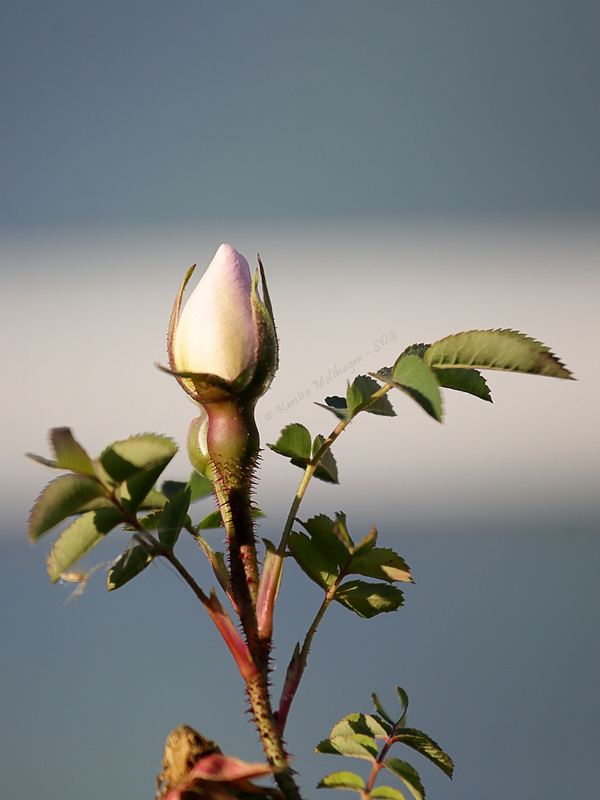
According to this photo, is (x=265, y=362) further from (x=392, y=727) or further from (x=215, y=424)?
(x=392, y=727)

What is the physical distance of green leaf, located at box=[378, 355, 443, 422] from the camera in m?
0.20

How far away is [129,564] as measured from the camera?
22 centimetres

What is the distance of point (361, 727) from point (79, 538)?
0.12 metres

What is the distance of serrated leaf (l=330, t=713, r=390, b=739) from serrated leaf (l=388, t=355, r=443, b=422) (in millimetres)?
126

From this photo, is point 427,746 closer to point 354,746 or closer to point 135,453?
point 354,746

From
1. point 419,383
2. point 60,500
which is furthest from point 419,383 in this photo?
point 60,500

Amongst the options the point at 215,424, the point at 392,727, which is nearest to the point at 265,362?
the point at 215,424

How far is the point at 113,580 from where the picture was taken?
0.22 m

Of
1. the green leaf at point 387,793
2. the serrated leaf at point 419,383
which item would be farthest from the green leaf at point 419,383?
the green leaf at point 387,793

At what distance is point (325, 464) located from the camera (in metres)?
0.25

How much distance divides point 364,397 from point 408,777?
123 mm

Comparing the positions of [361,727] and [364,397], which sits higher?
[364,397]

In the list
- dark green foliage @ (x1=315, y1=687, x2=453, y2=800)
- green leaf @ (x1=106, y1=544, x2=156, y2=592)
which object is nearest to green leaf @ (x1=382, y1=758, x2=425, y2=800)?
dark green foliage @ (x1=315, y1=687, x2=453, y2=800)

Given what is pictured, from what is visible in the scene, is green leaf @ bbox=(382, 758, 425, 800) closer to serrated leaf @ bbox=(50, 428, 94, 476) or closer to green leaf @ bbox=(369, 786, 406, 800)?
green leaf @ bbox=(369, 786, 406, 800)
